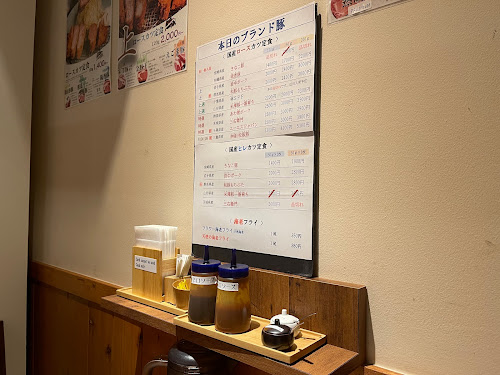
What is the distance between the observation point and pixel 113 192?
172 cm

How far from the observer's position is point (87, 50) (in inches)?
74.1

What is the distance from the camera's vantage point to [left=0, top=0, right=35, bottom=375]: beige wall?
2004 mm

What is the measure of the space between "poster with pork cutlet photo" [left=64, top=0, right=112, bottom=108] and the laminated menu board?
0.67 meters

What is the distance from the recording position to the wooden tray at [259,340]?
876 mm

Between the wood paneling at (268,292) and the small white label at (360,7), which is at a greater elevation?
the small white label at (360,7)

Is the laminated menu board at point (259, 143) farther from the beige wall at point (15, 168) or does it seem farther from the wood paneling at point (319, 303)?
the beige wall at point (15, 168)

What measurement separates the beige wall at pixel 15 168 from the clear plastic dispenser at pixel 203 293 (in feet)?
4.67

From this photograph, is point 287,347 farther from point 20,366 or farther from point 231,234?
point 20,366

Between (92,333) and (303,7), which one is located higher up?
(303,7)

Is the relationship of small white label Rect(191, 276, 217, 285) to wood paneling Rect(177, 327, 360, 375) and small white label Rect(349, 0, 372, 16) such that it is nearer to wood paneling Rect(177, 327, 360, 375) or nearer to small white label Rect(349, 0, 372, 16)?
wood paneling Rect(177, 327, 360, 375)

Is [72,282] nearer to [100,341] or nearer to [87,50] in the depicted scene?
[100,341]

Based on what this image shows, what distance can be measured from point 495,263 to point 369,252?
26cm

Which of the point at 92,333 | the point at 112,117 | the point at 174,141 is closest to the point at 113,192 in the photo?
the point at 112,117

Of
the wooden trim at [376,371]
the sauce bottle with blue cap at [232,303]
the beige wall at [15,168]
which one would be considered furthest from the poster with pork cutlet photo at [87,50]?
the wooden trim at [376,371]
